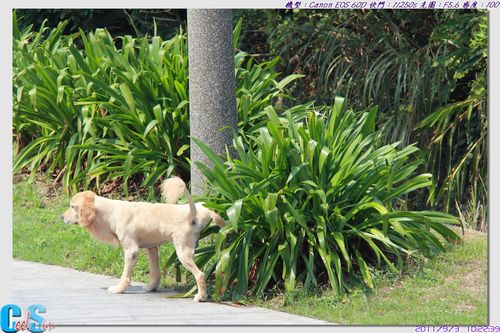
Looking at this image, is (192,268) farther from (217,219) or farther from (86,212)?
(86,212)

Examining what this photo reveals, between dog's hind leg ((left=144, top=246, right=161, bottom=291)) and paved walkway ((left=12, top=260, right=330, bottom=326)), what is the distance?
0.08 metres

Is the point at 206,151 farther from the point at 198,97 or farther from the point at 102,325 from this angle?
the point at 102,325

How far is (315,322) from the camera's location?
7.04 meters

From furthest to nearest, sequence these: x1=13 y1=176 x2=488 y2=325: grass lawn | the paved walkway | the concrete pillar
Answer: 1. the concrete pillar
2. x1=13 y1=176 x2=488 y2=325: grass lawn
3. the paved walkway

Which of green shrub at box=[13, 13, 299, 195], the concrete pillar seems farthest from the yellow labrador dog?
green shrub at box=[13, 13, 299, 195]

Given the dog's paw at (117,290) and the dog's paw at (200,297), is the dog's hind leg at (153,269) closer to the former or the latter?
the dog's paw at (117,290)

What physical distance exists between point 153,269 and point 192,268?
1.80 feet

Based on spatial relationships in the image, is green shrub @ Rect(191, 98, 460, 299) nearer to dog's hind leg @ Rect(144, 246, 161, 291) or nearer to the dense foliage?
dog's hind leg @ Rect(144, 246, 161, 291)

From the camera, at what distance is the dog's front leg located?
25.2 ft

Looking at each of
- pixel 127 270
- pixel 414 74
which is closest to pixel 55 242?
pixel 127 270

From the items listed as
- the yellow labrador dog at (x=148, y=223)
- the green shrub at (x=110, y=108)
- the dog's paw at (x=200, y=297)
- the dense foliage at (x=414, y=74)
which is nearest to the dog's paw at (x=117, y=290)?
the yellow labrador dog at (x=148, y=223)

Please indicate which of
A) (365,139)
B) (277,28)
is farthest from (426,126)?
(365,139)

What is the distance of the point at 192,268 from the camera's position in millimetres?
7508

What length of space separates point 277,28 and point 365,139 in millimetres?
5890
